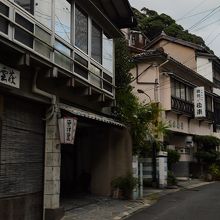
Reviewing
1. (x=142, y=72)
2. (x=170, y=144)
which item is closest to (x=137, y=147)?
(x=142, y=72)

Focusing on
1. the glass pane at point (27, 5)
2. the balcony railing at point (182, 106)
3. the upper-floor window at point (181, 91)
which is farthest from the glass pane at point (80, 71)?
the upper-floor window at point (181, 91)

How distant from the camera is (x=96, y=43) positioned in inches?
796

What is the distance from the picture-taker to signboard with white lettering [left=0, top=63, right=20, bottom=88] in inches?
483

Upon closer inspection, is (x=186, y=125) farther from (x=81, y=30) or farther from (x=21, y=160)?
(x=21, y=160)

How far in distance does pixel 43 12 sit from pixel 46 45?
1087 mm

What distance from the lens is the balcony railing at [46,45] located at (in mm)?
12297

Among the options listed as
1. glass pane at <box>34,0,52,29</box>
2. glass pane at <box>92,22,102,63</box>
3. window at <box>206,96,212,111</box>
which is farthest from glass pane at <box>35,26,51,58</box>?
window at <box>206,96,212,111</box>

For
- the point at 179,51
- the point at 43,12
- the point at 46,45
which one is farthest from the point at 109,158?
the point at 179,51

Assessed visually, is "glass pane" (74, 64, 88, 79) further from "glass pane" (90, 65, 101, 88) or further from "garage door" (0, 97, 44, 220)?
"garage door" (0, 97, 44, 220)

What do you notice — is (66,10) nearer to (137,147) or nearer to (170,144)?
(137,147)

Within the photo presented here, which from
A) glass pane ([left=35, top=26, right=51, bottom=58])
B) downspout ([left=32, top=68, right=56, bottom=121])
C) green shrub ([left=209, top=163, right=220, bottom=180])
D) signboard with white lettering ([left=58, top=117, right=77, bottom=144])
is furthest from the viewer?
green shrub ([left=209, top=163, right=220, bottom=180])

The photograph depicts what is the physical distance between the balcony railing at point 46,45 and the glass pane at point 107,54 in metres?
0.90

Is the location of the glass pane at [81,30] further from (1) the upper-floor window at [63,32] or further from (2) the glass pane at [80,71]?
(2) the glass pane at [80,71]

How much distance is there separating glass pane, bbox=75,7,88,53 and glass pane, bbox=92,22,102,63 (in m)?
1.12
